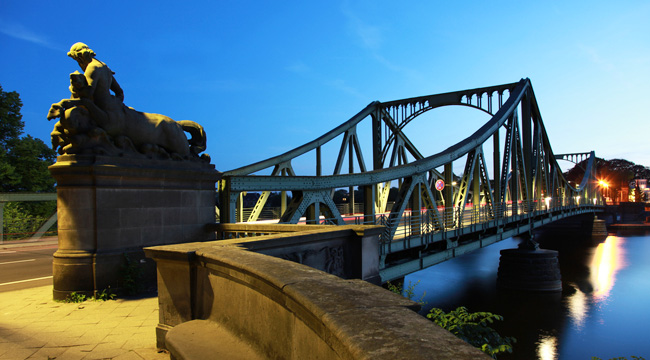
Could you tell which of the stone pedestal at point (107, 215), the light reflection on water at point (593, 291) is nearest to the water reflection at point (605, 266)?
the light reflection on water at point (593, 291)

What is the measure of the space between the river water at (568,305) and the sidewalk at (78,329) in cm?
923

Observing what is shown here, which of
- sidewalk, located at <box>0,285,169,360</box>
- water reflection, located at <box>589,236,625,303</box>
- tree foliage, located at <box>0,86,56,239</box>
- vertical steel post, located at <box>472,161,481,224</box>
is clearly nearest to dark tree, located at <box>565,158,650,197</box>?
water reflection, located at <box>589,236,625,303</box>

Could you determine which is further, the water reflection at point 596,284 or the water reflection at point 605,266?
the water reflection at point 605,266

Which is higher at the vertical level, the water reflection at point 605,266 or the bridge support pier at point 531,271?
the bridge support pier at point 531,271

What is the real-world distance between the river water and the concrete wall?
1006 cm

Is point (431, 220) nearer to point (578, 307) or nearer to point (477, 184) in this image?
point (477, 184)

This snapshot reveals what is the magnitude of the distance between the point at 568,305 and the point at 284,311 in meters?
23.4

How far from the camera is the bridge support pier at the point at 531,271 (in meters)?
23.2

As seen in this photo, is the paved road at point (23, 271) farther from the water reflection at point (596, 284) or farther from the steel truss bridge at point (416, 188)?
the water reflection at point (596, 284)

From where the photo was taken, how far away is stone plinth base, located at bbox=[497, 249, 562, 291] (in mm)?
23234

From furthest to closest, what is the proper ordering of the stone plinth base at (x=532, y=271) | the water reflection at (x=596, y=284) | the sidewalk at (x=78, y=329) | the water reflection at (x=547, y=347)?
the stone plinth base at (x=532, y=271), the water reflection at (x=596, y=284), the water reflection at (x=547, y=347), the sidewalk at (x=78, y=329)

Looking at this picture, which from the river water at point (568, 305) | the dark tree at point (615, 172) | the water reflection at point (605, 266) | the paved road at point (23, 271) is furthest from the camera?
the dark tree at point (615, 172)

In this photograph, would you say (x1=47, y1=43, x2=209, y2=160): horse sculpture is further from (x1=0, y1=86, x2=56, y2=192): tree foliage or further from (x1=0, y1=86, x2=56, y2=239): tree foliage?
(x1=0, y1=86, x2=56, y2=192): tree foliage

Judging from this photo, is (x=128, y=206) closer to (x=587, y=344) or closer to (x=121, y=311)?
(x=121, y=311)
